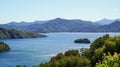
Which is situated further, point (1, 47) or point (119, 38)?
point (1, 47)

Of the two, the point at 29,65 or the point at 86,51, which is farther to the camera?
the point at 29,65

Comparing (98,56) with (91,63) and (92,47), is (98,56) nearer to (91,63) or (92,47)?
(91,63)

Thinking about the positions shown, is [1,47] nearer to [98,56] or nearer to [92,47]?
[92,47]

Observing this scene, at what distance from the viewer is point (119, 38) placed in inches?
2122

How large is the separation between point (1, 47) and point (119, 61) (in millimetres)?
153886

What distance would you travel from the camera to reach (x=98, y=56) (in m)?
51.4

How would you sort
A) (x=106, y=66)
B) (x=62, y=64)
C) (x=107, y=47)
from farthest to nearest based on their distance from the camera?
1. (x=107, y=47)
2. (x=62, y=64)
3. (x=106, y=66)

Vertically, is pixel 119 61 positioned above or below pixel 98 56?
above

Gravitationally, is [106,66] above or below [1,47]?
above

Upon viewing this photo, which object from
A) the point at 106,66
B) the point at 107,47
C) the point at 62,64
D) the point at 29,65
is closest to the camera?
the point at 106,66

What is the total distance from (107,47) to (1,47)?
399 ft

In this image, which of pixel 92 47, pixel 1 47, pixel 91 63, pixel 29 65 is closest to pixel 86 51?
pixel 92 47

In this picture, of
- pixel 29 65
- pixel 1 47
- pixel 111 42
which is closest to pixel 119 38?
pixel 111 42

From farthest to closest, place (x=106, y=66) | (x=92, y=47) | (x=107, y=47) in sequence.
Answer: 1. (x=92, y=47)
2. (x=107, y=47)
3. (x=106, y=66)
